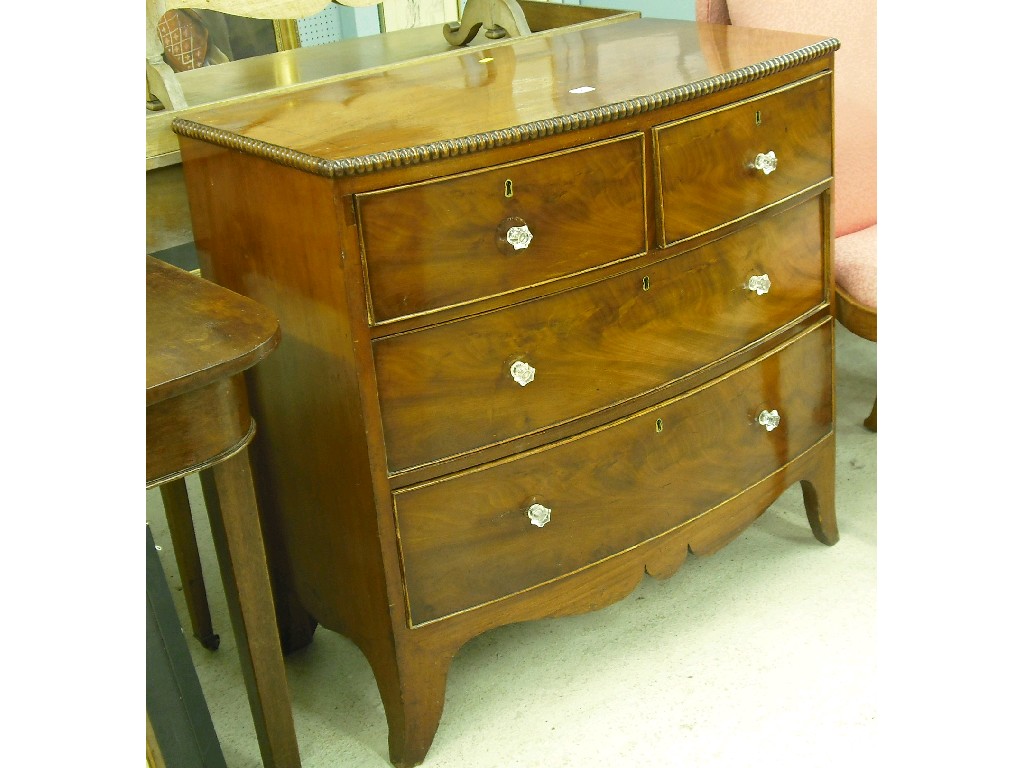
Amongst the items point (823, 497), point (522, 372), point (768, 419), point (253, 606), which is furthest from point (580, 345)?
point (823, 497)

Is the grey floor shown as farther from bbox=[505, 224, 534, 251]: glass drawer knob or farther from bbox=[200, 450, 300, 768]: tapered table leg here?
bbox=[505, 224, 534, 251]: glass drawer knob

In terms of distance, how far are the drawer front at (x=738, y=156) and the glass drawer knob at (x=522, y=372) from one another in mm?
296

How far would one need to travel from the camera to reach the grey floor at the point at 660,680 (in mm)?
1837

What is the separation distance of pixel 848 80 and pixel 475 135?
131 cm

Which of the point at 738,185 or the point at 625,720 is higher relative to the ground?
the point at 738,185

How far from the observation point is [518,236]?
62.0 inches

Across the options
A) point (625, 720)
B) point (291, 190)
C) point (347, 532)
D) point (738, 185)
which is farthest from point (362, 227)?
point (625, 720)

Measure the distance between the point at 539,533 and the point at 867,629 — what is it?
69 cm

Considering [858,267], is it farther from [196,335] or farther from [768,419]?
[196,335]

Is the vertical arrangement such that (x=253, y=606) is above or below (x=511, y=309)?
below
